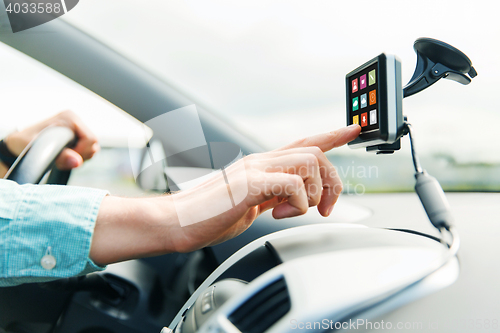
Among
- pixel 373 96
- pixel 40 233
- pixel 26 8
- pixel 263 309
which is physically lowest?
pixel 263 309

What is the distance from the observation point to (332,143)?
2.33ft

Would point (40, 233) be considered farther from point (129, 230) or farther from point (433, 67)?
point (433, 67)

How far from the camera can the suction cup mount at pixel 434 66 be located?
69cm

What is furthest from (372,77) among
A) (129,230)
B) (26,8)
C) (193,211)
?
(26,8)

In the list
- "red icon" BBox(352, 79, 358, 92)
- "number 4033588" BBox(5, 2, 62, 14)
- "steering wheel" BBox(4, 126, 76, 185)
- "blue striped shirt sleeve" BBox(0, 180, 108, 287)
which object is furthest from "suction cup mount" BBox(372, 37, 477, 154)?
"number 4033588" BBox(5, 2, 62, 14)

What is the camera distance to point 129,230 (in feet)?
1.86

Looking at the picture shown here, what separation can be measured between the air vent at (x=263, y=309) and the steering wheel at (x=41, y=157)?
1.88 ft

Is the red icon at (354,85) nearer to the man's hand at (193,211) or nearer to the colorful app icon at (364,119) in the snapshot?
the colorful app icon at (364,119)

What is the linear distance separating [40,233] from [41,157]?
33 cm

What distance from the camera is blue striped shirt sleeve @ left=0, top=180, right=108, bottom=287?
523 mm

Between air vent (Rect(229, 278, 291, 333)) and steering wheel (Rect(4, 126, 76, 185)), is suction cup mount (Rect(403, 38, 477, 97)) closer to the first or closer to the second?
air vent (Rect(229, 278, 291, 333))

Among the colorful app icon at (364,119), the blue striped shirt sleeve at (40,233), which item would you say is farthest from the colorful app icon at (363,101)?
the blue striped shirt sleeve at (40,233)

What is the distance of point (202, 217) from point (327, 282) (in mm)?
239

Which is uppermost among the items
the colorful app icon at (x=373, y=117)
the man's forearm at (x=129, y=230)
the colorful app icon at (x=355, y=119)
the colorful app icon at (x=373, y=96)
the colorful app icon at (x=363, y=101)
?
the colorful app icon at (x=373, y=96)
